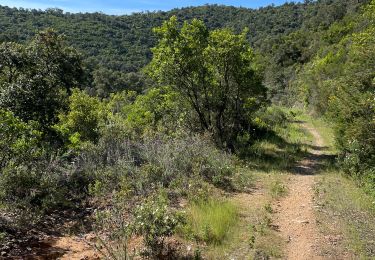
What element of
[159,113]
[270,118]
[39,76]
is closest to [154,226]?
[39,76]

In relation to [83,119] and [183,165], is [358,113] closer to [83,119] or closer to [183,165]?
[183,165]

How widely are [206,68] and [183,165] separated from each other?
4.90 meters

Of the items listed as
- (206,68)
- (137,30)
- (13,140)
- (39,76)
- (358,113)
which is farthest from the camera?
(137,30)

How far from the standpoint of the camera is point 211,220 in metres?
7.18

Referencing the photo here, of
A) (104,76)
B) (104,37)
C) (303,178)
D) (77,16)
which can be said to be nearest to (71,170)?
(303,178)

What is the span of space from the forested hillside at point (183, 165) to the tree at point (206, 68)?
5cm

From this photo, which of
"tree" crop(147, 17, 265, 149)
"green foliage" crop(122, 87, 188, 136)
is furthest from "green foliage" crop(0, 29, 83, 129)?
"tree" crop(147, 17, 265, 149)

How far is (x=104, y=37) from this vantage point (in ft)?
263

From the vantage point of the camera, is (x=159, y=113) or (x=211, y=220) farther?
(x=159, y=113)

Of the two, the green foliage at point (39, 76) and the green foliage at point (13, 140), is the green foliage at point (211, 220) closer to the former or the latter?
the green foliage at point (13, 140)

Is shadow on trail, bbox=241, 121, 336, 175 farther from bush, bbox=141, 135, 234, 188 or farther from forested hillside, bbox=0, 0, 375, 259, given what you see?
bush, bbox=141, 135, 234, 188

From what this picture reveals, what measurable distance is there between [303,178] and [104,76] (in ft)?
142

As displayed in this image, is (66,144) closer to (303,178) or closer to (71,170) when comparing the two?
(71,170)

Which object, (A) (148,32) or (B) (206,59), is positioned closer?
(B) (206,59)
